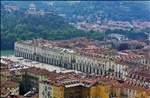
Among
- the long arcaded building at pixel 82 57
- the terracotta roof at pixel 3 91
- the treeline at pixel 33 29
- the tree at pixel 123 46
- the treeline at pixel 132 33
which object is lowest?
the treeline at pixel 132 33

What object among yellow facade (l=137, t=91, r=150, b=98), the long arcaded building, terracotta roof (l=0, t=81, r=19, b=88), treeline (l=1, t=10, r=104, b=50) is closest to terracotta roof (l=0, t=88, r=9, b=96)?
terracotta roof (l=0, t=81, r=19, b=88)


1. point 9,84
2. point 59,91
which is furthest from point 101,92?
point 9,84

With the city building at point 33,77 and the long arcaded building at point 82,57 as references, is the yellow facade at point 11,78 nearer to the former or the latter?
the city building at point 33,77

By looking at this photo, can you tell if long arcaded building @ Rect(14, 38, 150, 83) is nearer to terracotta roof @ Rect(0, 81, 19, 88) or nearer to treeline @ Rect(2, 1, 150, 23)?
terracotta roof @ Rect(0, 81, 19, 88)

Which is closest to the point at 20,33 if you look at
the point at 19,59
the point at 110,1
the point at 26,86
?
the point at 19,59

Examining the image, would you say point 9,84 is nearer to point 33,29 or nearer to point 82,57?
point 82,57

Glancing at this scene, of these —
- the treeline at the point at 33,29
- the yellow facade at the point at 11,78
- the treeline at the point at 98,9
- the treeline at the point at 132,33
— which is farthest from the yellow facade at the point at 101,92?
the treeline at the point at 98,9

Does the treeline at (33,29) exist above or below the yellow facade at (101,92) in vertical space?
below

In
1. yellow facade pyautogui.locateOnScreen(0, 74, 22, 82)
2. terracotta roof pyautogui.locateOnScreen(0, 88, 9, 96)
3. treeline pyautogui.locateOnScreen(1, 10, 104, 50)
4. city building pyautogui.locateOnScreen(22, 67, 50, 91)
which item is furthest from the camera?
treeline pyautogui.locateOnScreen(1, 10, 104, 50)
